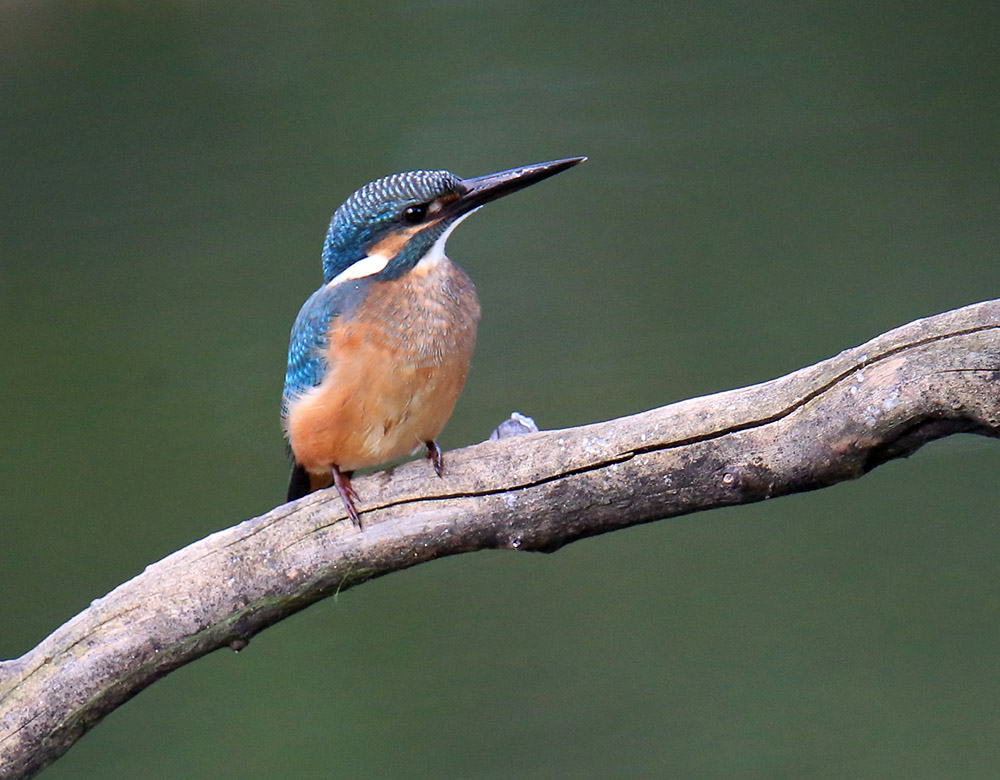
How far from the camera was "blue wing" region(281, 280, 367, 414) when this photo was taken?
143 centimetres

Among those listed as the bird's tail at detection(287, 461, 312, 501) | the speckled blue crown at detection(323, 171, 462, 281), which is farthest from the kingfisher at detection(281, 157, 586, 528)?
the bird's tail at detection(287, 461, 312, 501)

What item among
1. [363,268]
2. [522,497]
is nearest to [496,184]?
[363,268]

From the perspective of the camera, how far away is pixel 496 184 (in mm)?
1428

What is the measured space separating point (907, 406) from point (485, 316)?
1.40 m

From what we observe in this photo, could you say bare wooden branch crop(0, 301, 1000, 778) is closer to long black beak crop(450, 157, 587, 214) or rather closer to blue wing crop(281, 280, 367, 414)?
blue wing crop(281, 280, 367, 414)

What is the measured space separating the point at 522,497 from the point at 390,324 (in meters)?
0.33

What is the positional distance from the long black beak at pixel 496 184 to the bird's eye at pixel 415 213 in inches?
1.7

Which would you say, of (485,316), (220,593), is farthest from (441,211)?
(485,316)

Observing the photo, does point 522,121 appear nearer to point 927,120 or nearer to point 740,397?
point 927,120

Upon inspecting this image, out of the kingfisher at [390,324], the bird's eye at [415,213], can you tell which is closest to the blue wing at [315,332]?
the kingfisher at [390,324]

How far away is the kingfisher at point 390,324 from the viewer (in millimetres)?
1413

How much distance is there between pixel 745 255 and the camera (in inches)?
95.0

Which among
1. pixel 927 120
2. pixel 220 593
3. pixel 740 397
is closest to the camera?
pixel 740 397

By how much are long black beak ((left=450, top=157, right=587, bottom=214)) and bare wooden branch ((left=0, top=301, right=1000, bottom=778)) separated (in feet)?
1.18
